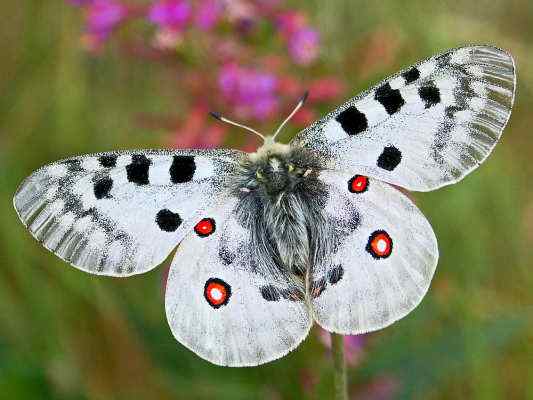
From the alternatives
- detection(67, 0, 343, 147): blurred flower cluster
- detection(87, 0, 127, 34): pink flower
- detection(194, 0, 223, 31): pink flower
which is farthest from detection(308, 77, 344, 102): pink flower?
detection(87, 0, 127, 34): pink flower

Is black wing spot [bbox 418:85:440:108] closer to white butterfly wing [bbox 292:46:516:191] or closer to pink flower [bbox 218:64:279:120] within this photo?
white butterfly wing [bbox 292:46:516:191]

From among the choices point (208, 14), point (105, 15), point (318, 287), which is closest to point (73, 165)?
point (318, 287)

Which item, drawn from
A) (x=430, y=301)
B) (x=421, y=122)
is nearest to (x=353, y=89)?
(x=430, y=301)

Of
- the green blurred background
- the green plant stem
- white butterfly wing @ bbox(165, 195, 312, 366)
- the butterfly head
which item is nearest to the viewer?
the green plant stem

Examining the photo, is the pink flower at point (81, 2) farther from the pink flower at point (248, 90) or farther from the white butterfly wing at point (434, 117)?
the white butterfly wing at point (434, 117)

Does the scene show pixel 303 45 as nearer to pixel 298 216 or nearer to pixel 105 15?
pixel 105 15

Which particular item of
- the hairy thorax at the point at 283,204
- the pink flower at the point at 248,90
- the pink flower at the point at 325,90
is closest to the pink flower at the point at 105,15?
the pink flower at the point at 248,90
